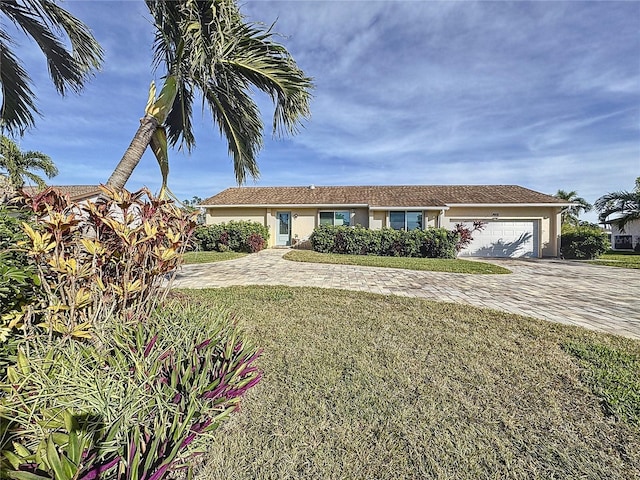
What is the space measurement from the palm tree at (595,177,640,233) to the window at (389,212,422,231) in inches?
534

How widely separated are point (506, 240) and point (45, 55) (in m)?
20.6

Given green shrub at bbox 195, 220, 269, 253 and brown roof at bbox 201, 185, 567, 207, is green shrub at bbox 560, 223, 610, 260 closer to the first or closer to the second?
brown roof at bbox 201, 185, 567, 207

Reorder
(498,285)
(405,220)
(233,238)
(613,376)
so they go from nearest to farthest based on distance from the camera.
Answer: (613,376) < (498,285) < (233,238) < (405,220)

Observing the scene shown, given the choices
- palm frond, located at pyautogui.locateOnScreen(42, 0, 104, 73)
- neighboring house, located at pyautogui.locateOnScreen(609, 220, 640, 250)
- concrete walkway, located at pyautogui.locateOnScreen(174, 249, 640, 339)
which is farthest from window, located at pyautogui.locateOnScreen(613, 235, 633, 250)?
palm frond, located at pyautogui.locateOnScreen(42, 0, 104, 73)

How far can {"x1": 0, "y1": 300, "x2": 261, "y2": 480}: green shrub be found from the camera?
1.38 m

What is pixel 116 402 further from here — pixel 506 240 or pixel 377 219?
pixel 506 240

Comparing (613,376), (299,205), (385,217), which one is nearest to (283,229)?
(299,205)

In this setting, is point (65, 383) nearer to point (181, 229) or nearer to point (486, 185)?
point (181, 229)

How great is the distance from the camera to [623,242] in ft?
94.2

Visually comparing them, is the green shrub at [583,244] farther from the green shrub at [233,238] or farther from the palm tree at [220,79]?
the palm tree at [220,79]

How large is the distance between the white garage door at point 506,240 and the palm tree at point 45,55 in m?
18.6

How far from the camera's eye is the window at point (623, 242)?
2803 cm

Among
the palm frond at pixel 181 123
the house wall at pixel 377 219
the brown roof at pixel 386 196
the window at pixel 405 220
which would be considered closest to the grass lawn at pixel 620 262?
the brown roof at pixel 386 196

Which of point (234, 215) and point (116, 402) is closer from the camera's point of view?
point (116, 402)
